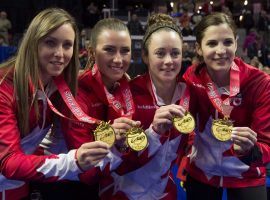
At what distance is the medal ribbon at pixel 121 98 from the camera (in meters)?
2.29

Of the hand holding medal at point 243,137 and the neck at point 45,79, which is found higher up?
the neck at point 45,79

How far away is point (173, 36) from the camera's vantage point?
2.39 metres

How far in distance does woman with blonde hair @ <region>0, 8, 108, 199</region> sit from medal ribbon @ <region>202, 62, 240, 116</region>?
28.7 inches

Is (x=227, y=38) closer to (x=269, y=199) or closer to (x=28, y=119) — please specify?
(x=28, y=119)

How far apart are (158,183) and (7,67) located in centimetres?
102

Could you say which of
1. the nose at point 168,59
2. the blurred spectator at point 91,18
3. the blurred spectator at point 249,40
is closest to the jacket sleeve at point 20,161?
the nose at point 168,59

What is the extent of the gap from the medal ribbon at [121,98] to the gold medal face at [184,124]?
0.26 metres

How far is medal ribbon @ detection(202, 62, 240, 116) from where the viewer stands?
2.32 metres

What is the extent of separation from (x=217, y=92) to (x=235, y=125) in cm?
22

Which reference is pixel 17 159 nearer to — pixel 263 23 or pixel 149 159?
pixel 149 159

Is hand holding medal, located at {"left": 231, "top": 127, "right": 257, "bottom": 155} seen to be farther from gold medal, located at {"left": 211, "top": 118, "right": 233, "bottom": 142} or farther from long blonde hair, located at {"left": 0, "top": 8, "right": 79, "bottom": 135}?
long blonde hair, located at {"left": 0, "top": 8, "right": 79, "bottom": 135}

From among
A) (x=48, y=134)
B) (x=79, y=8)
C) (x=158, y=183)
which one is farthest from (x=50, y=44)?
(x=79, y=8)

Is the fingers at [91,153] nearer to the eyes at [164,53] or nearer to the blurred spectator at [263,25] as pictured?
the eyes at [164,53]

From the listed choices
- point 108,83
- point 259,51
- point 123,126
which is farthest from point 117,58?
point 259,51
